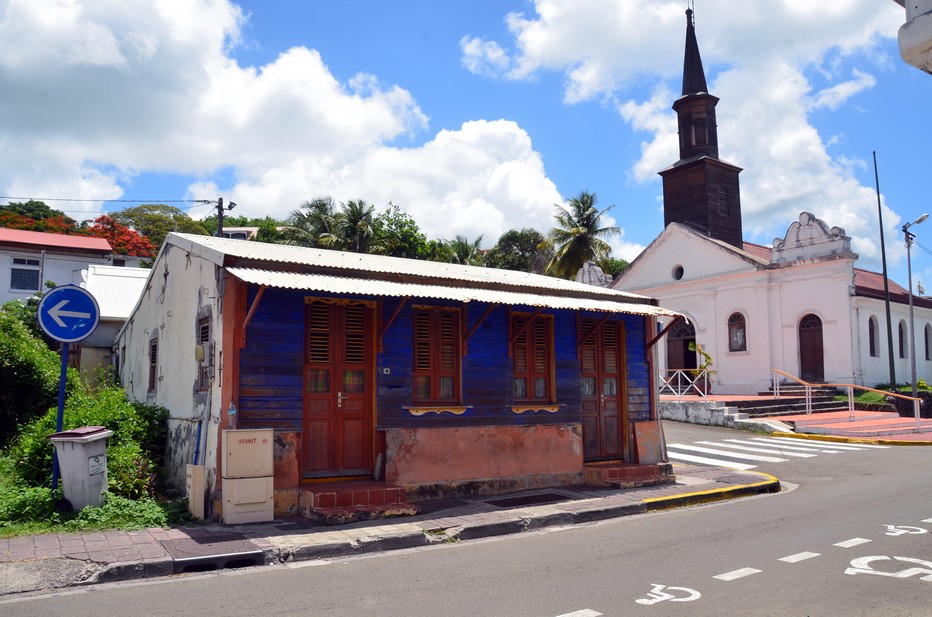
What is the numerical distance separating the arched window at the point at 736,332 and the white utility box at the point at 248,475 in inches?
965

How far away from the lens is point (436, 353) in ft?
37.3

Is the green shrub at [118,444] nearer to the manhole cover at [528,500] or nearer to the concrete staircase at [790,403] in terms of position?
the manhole cover at [528,500]

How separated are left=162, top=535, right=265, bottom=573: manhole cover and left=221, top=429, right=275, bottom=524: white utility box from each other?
94cm

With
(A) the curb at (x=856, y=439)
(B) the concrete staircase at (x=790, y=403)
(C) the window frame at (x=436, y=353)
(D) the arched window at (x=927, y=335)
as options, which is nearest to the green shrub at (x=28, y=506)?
(C) the window frame at (x=436, y=353)

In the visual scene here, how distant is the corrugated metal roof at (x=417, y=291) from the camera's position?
9.07m

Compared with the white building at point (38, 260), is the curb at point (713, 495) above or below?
below

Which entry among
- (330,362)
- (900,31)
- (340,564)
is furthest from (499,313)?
(900,31)

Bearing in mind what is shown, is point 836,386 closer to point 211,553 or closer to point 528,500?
point 528,500

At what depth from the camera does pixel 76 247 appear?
36.3m

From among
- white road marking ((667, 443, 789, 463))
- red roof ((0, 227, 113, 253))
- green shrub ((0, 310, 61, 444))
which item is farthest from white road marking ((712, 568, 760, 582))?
red roof ((0, 227, 113, 253))

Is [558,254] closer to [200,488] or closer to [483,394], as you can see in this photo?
[483,394]

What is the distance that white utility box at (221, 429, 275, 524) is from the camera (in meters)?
8.83

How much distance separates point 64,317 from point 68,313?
7 cm

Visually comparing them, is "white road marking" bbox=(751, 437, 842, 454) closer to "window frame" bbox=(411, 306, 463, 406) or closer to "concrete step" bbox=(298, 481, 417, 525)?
"window frame" bbox=(411, 306, 463, 406)
